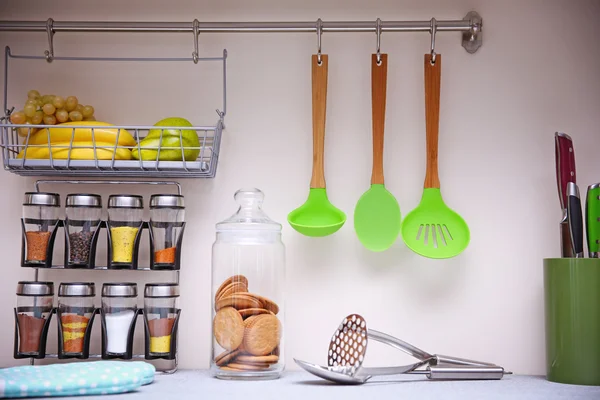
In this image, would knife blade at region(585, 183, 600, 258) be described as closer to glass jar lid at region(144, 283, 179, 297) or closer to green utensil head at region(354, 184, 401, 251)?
green utensil head at region(354, 184, 401, 251)

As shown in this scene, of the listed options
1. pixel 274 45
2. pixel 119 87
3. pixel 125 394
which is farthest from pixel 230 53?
pixel 125 394

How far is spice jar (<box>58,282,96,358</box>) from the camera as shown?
1.31 metres

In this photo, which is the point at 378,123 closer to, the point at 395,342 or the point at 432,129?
the point at 432,129

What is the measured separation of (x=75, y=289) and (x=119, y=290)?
8 centimetres

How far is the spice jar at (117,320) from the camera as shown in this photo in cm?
130

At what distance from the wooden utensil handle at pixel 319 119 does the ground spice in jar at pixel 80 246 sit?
0.43m

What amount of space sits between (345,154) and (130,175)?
16.4 inches

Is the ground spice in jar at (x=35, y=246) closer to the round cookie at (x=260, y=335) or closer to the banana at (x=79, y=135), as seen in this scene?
the banana at (x=79, y=135)

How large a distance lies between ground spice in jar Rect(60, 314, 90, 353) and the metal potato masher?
1.36ft

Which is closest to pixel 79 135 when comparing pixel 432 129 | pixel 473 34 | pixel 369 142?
pixel 369 142

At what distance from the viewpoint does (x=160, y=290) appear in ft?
4.31

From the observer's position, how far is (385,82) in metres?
1.42

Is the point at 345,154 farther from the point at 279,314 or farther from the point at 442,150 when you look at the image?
the point at 279,314

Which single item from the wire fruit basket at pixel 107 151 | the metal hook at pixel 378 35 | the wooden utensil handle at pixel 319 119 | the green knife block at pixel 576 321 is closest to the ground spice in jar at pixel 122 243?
the wire fruit basket at pixel 107 151
